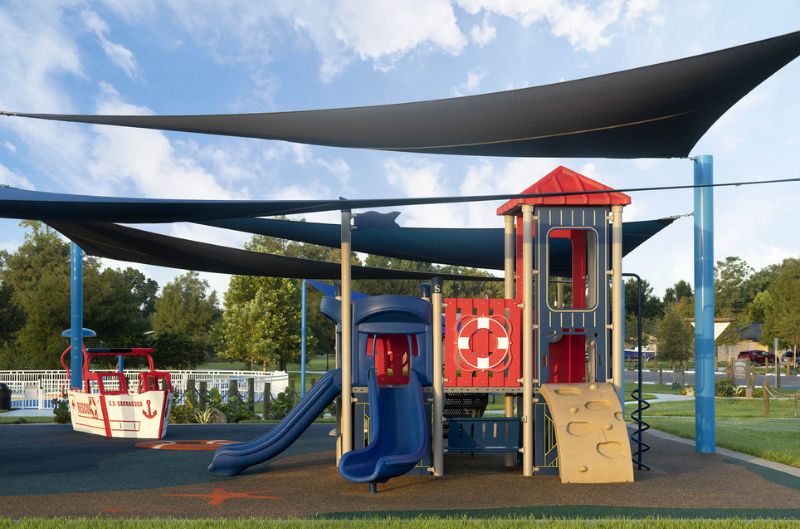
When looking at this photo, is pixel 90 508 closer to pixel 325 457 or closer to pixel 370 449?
pixel 370 449

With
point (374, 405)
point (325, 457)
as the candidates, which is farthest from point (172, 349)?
point (374, 405)

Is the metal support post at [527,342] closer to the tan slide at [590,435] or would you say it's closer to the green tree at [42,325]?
the tan slide at [590,435]

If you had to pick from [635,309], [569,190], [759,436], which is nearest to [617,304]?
[569,190]

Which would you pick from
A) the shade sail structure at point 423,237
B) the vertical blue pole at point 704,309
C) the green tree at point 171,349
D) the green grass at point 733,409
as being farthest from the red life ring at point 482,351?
the green tree at point 171,349

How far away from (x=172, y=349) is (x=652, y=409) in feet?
75.8

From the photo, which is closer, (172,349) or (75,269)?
(75,269)

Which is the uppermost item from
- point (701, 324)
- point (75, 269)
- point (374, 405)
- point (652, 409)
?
point (75, 269)

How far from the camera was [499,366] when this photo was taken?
913cm

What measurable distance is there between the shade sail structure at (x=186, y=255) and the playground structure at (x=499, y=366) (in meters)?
2.09

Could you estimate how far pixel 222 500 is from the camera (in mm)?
7227

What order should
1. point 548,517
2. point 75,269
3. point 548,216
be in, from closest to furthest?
point 548,517
point 548,216
point 75,269

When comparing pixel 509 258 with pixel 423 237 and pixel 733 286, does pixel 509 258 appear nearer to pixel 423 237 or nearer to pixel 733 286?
pixel 423 237

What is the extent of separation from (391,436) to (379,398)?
0.47 meters

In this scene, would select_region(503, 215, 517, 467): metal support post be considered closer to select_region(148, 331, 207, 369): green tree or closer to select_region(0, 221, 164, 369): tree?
select_region(0, 221, 164, 369): tree
